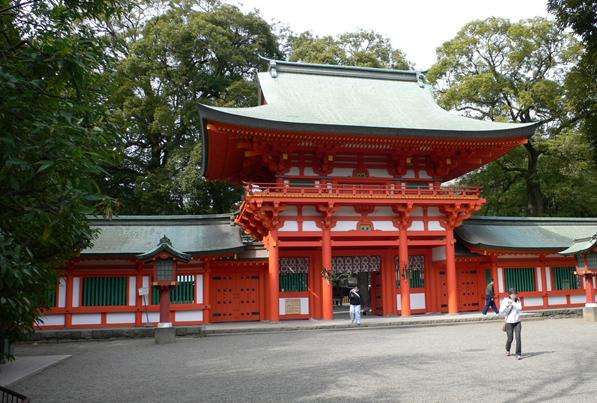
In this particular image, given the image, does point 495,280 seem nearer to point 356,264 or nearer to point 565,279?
point 565,279

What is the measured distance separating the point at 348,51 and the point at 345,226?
2608 centimetres

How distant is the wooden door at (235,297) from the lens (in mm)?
21422

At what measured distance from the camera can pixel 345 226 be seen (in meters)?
21.1

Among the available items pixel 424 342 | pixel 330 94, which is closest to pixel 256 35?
pixel 330 94

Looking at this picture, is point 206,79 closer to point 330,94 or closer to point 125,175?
point 125,175

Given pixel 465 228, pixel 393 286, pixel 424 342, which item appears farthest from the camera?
pixel 465 228

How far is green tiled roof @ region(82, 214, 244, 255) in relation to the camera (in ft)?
67.2

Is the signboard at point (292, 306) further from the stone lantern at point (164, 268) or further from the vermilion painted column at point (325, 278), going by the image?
the stone lantern at point (164, 268)

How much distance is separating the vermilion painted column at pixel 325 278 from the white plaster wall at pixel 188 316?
485 cm

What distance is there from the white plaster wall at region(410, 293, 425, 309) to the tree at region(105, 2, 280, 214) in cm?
1614

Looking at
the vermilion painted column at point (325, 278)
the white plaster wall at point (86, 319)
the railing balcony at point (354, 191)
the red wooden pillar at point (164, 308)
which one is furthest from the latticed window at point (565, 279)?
the white plaster wall at point (86, 319)

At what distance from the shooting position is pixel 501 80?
3666 cm

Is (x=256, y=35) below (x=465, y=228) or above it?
above

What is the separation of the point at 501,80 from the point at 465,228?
16.6 metres
